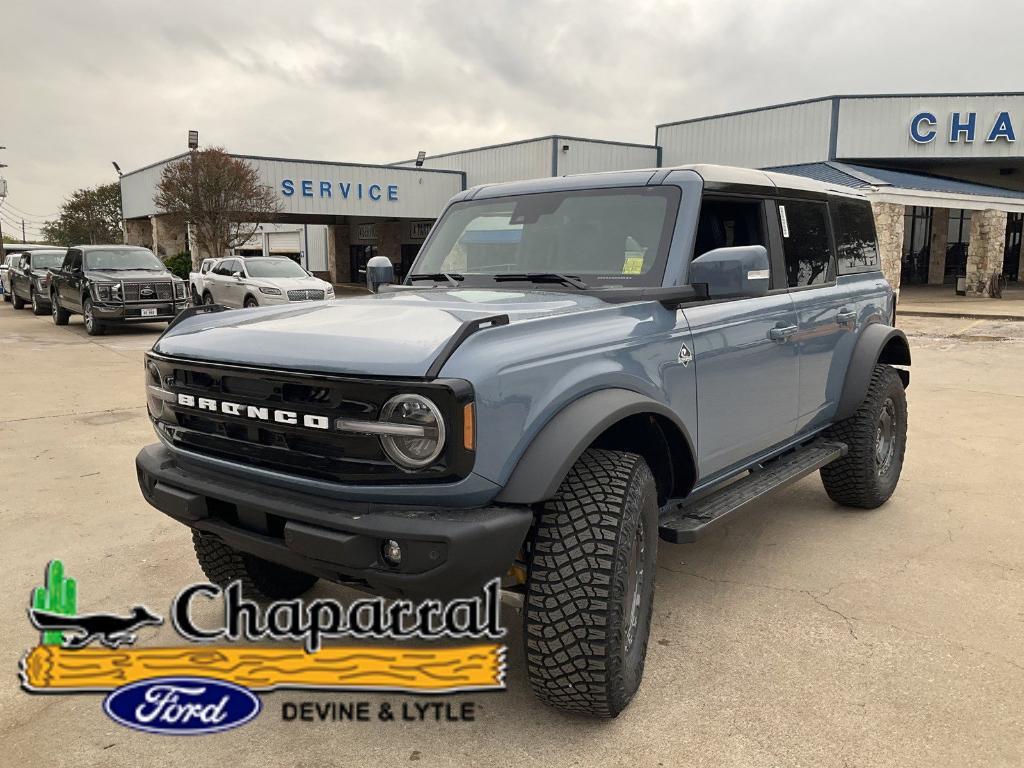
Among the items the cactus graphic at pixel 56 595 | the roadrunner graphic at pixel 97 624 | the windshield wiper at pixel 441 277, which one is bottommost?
the roadrunner graphic at pixel 97 624

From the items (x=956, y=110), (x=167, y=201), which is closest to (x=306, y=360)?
(x=167, y=201)

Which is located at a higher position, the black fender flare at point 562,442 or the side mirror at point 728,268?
the side mirror at point 728,268

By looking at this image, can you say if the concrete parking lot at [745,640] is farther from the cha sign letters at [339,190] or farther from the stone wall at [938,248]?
the stone wall at [938,248]

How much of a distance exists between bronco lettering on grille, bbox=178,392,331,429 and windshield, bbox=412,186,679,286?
1446 mm

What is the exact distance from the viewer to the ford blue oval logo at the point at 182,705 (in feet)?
8.93

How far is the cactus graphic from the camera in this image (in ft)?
11.7

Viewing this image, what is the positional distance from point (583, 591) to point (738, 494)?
1.33m

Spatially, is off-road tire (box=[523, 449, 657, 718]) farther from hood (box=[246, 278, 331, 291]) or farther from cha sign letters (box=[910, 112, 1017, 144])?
cha sign letters (box=[910, 112, 1017, 144])

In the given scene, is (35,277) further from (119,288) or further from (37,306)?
(119,288)

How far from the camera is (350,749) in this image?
2.58 metres

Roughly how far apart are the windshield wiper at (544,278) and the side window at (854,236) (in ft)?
6.64

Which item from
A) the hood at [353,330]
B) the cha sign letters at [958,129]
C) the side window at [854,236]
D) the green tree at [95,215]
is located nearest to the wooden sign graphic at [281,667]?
the hood at [353,330]

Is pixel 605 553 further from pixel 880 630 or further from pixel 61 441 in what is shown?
pixel 61 441

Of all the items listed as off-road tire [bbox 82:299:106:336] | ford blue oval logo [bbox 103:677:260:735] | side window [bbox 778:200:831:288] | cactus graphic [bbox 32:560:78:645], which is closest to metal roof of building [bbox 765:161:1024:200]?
off-road tire [bbox 82:299:106:336]
